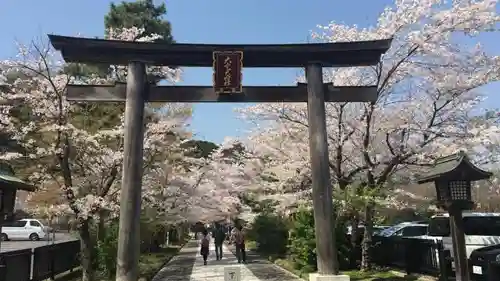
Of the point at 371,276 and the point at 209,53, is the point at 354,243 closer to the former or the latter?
the point at 371,276

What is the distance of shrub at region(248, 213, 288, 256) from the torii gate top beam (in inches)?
600

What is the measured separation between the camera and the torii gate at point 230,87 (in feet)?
33.0

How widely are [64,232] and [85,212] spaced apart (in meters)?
38.2

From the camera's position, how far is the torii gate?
1005 cm

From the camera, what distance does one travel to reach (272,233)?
1048 inches

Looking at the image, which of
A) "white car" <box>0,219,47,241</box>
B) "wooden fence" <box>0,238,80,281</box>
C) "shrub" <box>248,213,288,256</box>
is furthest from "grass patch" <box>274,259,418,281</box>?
"white car" <box>0,219,47,241</box>

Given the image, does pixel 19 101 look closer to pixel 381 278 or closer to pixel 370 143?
pixel 370 143

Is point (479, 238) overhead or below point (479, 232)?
below

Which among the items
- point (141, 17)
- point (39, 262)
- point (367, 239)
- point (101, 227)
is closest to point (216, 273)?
point (101, 227)

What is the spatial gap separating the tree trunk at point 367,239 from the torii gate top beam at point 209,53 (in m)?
5.94

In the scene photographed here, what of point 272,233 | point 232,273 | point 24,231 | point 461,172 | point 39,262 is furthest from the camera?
point 24,231

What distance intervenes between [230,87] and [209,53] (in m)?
1.01

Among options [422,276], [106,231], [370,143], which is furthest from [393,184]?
[106,231]

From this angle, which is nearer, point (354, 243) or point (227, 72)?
point (227, 72)
